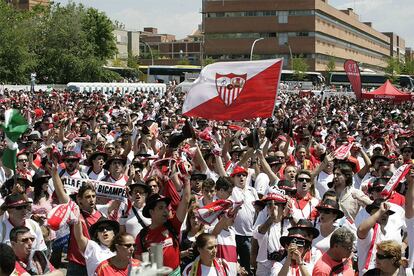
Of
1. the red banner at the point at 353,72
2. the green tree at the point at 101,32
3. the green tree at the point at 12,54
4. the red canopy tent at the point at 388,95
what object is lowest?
the red canopy tent at the point at 388,95

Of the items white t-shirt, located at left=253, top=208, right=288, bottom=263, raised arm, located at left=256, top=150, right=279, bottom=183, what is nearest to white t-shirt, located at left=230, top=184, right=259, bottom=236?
raised arm, located at left=256, top=150, right=279, bottom=183

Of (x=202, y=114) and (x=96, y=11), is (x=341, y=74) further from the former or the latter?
(x=202, y=114)

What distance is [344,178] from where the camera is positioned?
913 centimetres

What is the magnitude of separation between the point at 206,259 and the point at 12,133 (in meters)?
2.09

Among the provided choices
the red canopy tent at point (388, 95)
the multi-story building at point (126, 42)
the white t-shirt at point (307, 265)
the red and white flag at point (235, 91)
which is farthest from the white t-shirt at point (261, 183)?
the multi-story building at point (126, 42)

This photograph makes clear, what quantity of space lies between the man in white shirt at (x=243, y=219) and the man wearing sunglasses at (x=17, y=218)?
8.49ft

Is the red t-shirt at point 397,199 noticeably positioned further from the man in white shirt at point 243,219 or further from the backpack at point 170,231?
the backpack at point 170,231

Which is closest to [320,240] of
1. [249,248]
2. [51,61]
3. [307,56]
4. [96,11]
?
[249,248]

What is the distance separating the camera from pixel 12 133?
695 cm

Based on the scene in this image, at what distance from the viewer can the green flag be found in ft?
22.6

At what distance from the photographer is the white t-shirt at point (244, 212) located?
9023mm

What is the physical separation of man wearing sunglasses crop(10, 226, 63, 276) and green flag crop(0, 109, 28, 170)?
893mm

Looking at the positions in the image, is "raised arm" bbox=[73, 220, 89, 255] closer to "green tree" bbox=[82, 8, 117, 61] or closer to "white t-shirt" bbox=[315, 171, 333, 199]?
"white t-shirt" bbox=[315, 171, 333, 199]

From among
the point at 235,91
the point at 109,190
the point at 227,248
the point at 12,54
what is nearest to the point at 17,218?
the point at 109,190
